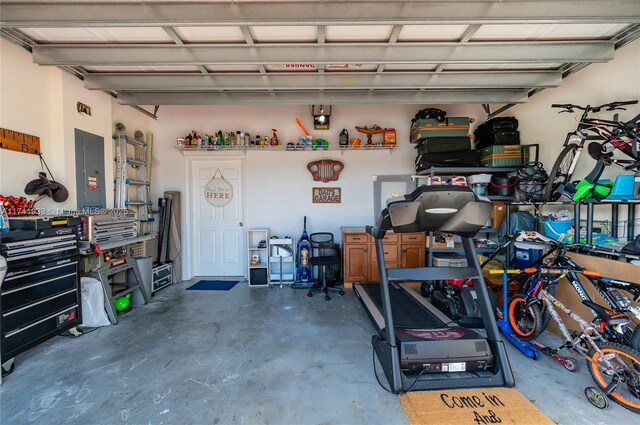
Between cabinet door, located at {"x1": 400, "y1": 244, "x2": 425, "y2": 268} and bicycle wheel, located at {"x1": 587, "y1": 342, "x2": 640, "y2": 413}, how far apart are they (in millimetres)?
2421

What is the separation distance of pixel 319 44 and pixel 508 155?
3.24 m

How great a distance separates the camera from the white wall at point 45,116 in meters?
2.56

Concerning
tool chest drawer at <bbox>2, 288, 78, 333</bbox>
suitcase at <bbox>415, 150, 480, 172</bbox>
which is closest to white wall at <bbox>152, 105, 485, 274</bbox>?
suitcase at <bbox>415, 150, 480, 172</bbox>

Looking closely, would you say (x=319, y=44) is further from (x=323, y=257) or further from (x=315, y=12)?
(x=323, y=257)

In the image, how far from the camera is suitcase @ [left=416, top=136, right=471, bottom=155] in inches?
158

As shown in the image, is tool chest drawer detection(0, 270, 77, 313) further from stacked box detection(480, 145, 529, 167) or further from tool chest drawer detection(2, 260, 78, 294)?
stacked box detection(480, 145, 529, 167)

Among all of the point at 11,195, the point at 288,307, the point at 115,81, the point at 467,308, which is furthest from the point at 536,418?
the point at 115,81

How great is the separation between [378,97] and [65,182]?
13.7 feet

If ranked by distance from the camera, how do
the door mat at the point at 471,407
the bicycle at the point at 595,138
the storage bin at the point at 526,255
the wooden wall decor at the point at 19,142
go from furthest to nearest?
the storage bin at the point at 526,255, the wooden wall decor at the point at 19,142, the bicycle at the point at 595,138, the door mat at the point at 471,407

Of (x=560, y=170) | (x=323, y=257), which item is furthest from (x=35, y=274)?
(x=560, y=170)

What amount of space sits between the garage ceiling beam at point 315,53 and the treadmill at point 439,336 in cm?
167

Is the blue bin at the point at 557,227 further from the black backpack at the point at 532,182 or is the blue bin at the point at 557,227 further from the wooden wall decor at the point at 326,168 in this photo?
the wooden wall decor at the point at 326,168

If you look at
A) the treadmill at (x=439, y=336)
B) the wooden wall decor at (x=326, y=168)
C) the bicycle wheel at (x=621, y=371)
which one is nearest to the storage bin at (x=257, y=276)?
the wooden wall decor at (x=326, y=168)

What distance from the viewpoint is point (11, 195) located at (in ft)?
8.43
